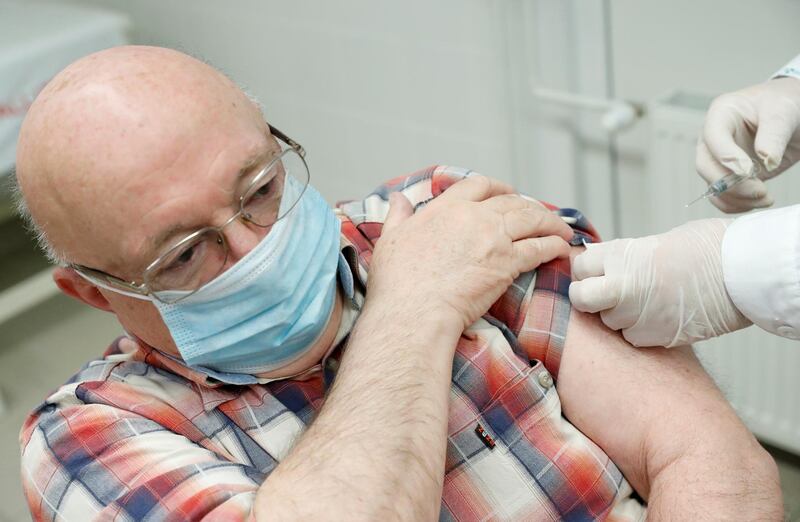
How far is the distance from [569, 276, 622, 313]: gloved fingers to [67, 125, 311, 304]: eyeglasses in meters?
0.49

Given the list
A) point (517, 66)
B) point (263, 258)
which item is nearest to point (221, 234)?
point (263, 258)

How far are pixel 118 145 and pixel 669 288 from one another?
845 mm

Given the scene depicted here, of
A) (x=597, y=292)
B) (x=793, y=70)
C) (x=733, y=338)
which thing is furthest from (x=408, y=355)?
(x=733, y=338)

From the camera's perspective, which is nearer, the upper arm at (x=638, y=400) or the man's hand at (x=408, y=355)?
the man's hand at (x=408, y=355)

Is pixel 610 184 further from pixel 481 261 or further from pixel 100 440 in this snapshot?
pixel 100 440

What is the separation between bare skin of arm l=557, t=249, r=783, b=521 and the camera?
3.92ft

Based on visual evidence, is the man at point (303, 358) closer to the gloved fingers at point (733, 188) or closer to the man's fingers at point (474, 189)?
the man's fingers at point (474, 189)

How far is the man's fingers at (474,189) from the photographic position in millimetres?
1418

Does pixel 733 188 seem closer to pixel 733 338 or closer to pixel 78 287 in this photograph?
pixel 733 338

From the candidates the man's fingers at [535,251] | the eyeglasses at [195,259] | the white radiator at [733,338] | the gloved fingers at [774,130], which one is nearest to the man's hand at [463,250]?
the man's fingers at [535,251]

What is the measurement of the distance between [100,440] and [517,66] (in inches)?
62.9

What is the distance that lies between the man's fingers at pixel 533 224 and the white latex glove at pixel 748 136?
0.95ft

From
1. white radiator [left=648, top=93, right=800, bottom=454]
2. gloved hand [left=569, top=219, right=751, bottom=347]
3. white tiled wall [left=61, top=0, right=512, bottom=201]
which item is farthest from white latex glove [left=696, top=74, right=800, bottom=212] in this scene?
white tiled wall [left=61, top=0, right=512, bottom=201]

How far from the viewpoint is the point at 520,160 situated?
2424mm
